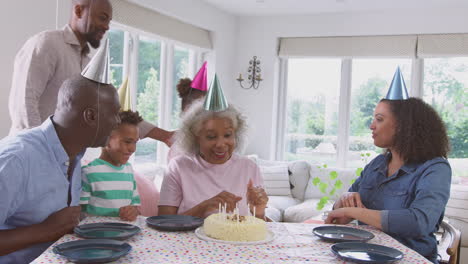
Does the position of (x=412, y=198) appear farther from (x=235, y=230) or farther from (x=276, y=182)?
(x=276, y=182)

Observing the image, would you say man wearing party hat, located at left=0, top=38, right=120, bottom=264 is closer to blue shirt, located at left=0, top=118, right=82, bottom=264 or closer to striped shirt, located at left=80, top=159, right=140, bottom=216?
blue shirt, located at left=0, top=118, right=82, bottom=264

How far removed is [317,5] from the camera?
5754 millimetres

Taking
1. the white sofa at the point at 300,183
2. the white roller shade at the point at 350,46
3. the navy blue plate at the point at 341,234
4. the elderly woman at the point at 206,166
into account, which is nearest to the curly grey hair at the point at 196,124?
the elderly woman at the point at 206,166

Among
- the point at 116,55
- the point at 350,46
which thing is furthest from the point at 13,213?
the point at 350,46

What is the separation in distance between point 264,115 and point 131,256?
5.18 meters

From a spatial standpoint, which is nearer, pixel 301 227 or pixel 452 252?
pixel 301 227

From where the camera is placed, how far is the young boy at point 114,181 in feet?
6.51

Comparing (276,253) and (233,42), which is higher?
(233,42)

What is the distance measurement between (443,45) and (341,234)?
15.2ft

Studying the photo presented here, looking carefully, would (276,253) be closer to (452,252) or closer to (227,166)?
(227,166)

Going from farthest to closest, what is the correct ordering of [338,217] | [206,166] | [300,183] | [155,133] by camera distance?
[300,183], [155,133], [206,166], [338,217]

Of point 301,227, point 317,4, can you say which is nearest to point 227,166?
point 301,227

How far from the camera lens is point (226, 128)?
216 centimetres

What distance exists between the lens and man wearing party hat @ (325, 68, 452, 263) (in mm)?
1816
